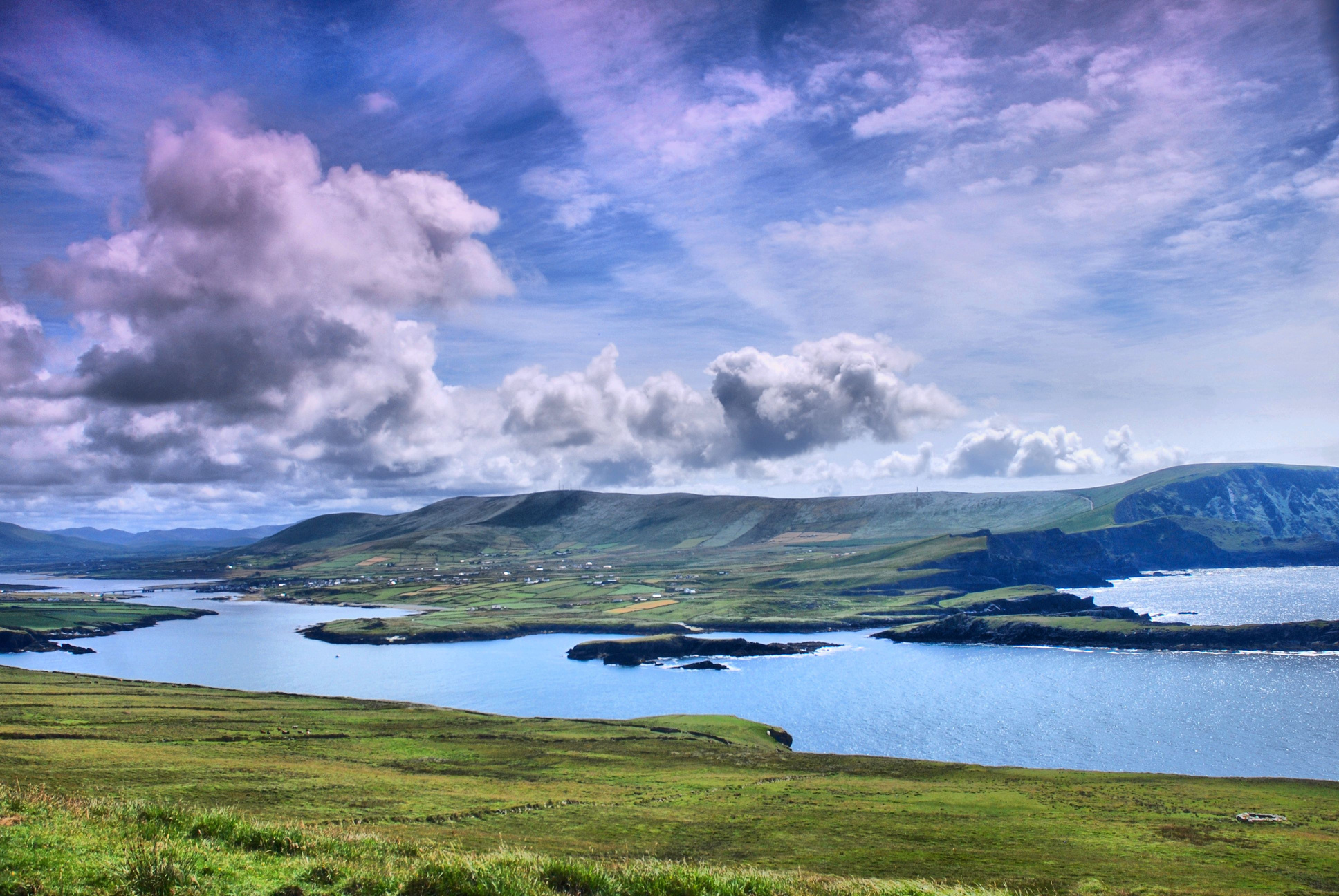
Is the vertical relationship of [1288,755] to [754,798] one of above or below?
below

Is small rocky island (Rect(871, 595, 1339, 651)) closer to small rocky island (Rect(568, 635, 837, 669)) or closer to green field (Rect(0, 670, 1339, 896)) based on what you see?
small rocky island (Rect(568, 635, 837, 669))

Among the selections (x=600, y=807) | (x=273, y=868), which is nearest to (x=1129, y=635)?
(x=600, y=807)

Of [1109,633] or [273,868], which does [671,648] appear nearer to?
[1109,633]

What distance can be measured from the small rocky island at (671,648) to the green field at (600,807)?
262 feet

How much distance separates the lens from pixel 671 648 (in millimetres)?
169625

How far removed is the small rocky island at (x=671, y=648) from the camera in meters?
165

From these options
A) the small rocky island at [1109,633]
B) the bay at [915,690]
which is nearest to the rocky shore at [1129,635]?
the small rocky island at [1109,633]

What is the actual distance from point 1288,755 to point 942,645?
92.5 meters

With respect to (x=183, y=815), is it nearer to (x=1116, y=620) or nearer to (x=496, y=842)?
(x=496, y=842)

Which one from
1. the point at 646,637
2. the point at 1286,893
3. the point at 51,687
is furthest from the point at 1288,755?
the point at 51,687

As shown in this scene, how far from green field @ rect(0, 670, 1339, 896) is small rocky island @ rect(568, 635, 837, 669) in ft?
262

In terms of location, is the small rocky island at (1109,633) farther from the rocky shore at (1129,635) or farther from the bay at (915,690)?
the bay at (915,690)

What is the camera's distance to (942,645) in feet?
573

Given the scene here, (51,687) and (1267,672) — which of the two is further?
(1267,672)
